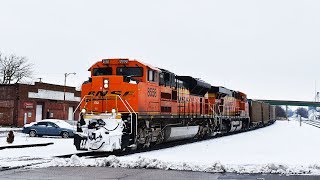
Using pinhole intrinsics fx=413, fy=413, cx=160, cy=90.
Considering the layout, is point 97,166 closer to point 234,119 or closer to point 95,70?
point 95,70

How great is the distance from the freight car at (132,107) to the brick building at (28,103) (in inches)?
1111

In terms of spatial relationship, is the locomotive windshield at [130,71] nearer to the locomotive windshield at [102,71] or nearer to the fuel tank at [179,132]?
the locomotive windshield at [102,71]

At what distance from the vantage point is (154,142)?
18.4 m

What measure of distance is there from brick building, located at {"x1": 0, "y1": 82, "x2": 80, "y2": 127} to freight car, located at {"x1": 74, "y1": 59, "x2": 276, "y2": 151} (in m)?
28.2

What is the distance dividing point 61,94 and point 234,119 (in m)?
26.9

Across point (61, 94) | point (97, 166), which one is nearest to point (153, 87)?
point (97, 166)

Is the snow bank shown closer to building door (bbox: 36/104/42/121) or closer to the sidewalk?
the sidewalk

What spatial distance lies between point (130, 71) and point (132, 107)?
1707mm

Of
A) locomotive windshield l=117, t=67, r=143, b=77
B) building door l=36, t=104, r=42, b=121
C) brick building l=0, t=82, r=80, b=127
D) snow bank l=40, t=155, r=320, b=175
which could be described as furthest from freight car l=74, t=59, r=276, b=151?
building door l=36, t=104, r=42, b=121

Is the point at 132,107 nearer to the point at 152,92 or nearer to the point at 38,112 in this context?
the point at 152,92

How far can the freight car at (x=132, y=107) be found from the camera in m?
14.8

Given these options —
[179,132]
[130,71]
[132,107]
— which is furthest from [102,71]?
[179,132]

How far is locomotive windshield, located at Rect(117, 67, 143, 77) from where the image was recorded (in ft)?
54.6

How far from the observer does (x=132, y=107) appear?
15.8 metres
